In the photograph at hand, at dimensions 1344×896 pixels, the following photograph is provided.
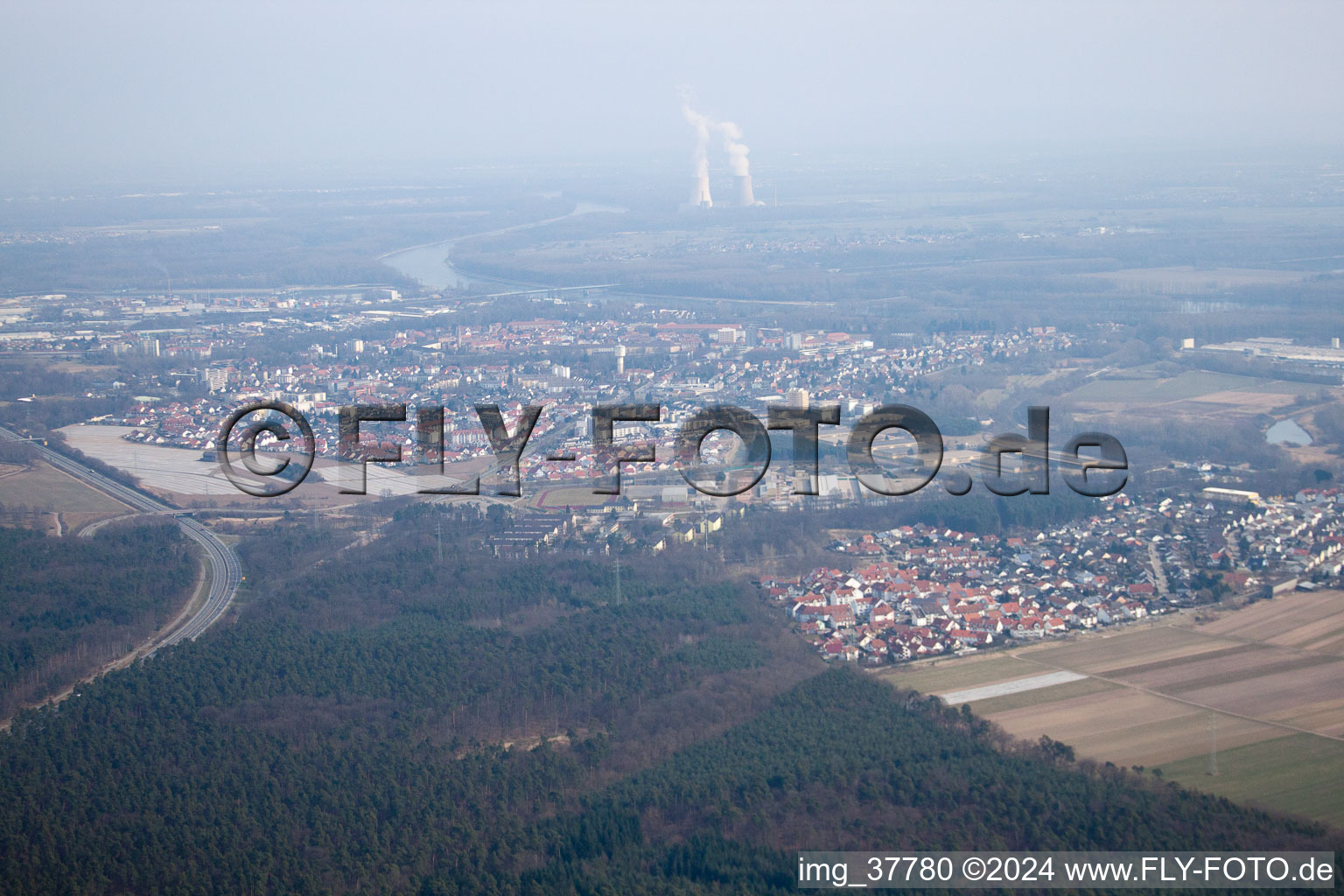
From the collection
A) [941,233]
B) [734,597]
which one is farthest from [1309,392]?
[941,233]

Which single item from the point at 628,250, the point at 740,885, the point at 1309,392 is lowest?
the point at 740,885

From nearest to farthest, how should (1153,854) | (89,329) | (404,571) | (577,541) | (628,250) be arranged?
(1153,854) < (404,571) < (577,541) < (89,329) < (628,250)

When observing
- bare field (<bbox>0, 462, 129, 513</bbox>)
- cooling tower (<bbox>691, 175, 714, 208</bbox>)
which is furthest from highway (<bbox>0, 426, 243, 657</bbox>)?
cooling tower (<bbox>691, 175, 714, 208</bbox>)

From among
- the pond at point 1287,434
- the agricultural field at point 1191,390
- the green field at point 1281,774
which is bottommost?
the green field at point 1281,774

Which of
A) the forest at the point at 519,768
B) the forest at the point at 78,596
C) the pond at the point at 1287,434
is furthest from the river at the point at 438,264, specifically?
the forest at the point at 519,768

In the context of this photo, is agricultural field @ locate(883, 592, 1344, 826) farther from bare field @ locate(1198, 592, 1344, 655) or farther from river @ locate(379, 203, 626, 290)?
river @ locate(379, 203, 626, 290)

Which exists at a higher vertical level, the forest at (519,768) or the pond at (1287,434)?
the pond at (1287,434)

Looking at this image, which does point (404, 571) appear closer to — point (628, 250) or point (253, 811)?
point (253, 811)

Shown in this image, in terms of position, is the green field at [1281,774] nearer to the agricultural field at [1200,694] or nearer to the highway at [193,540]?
the agricultural field at [1200,694]
